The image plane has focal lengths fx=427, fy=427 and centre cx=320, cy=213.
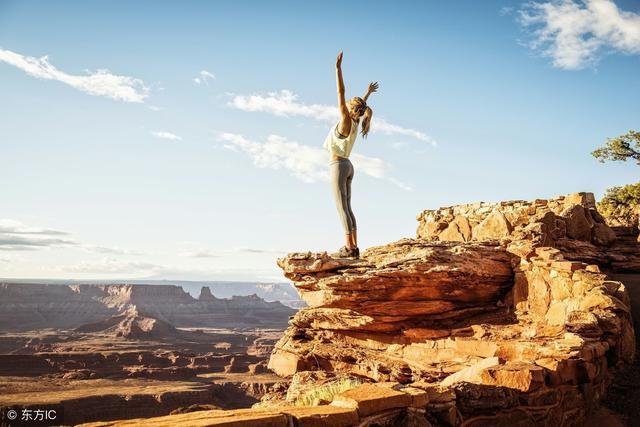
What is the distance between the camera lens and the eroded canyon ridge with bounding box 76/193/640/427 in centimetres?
498

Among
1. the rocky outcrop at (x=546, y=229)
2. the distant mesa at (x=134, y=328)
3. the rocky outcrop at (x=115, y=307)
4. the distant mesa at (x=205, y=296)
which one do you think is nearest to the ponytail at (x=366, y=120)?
the rocky outcrop at (x=546, y=229)

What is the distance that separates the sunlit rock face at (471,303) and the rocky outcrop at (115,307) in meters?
105

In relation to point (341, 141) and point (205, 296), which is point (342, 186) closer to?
point (341, 141)

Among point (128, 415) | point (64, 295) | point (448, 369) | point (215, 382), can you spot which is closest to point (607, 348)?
point (448, 369)

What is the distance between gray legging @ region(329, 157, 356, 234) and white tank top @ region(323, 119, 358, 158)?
179 millimetres

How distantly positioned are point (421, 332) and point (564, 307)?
2.95 m

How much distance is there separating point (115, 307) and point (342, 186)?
A: 140m

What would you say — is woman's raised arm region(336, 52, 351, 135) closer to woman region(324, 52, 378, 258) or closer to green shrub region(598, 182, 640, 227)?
woman region(324, 52, 378, 258)

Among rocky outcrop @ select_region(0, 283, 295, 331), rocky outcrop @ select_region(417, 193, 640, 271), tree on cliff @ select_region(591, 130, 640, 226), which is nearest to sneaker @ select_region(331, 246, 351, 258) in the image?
rocky outcrop @ select_region(417, 193, 640, 271)

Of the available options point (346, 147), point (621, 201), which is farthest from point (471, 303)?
point (621, 201)

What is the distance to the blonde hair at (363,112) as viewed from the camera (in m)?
9.31

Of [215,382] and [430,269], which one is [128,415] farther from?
[430,269]

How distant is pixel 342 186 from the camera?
9.60 metres

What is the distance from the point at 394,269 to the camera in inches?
358
